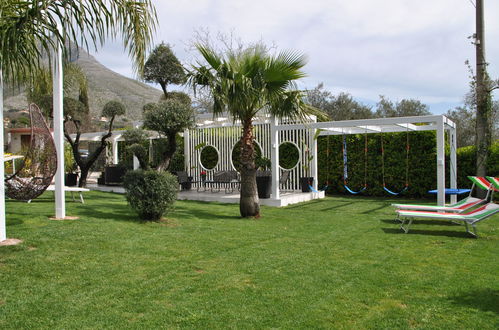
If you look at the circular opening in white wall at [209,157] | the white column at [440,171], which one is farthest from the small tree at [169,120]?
the circular opening in white wall at [209,157]

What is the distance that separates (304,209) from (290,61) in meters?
4.05

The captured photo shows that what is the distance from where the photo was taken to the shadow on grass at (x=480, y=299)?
12.2 feet

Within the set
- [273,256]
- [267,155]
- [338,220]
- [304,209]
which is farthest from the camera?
[267,155]

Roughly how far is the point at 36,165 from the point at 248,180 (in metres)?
4.30

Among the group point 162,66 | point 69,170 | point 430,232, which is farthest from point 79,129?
point 430,232

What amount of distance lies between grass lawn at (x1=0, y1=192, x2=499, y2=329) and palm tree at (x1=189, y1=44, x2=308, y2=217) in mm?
1793

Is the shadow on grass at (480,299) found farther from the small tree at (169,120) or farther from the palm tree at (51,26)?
the small tree at (169,120)

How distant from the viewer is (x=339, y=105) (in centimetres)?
3081

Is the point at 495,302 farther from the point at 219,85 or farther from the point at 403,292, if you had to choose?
the point at 219,85

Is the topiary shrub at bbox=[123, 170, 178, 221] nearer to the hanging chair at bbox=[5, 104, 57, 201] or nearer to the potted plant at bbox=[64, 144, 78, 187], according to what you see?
the hanging chair at bbox=[5, 104, 57, 201]

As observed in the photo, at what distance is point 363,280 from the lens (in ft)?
14.9

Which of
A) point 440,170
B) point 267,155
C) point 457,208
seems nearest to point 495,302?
point 457,208

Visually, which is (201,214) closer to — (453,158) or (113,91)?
(453,158)

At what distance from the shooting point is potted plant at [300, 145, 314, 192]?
13.5 meters
